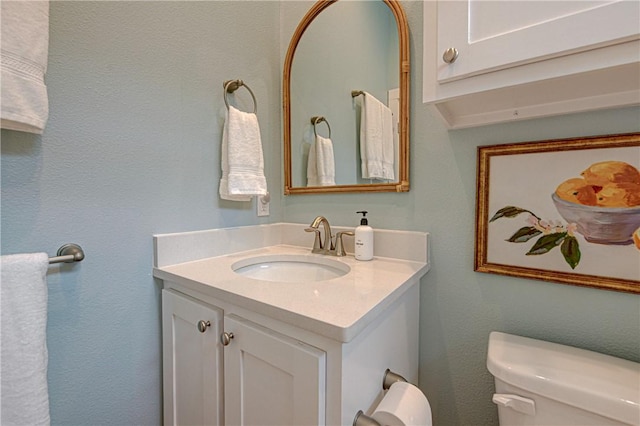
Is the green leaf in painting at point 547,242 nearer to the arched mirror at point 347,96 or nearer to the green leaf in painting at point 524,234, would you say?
the green leaf in painting at point 524,234

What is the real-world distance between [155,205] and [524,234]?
1.16 m

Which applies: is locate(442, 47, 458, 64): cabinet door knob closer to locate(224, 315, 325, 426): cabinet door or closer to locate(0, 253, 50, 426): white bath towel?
locate(224, 315, 325, 426): cabinet door

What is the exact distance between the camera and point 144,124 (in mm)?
923

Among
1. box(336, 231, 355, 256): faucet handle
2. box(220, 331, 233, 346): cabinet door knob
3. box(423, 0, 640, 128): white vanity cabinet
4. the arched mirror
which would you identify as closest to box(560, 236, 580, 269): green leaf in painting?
box(423, 0, 640, 128): white vanity cabinet

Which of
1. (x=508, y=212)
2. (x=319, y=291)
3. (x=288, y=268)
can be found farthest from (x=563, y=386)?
(x=288, y=268)

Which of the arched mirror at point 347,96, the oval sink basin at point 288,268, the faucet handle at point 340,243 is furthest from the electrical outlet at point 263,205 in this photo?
the faucet handle at point 340,243

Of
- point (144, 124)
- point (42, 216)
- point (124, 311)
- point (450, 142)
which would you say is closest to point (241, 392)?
point (124, 311)

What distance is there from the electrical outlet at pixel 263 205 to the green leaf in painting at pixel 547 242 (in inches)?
39.7

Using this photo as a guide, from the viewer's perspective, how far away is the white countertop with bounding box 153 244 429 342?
572 mm

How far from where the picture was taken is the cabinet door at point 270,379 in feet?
1.89

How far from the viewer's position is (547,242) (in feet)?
2.66

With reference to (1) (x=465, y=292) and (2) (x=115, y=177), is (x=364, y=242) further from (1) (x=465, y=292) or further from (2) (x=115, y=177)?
(2) (x=115, y=177)

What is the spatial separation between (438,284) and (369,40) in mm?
962

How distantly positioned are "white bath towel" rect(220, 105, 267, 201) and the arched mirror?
0.26 metres
